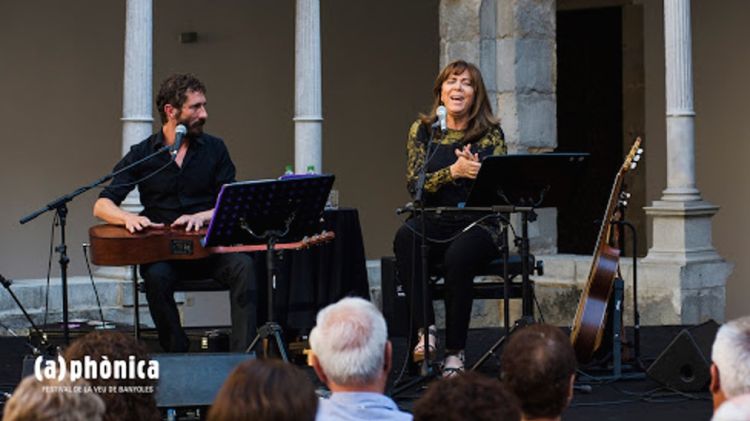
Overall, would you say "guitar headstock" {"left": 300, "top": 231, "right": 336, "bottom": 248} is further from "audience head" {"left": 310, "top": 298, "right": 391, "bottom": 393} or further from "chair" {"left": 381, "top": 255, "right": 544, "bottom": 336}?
"audience head" {"left": 310, "top": 298, "right": 391, "bottom": 393}

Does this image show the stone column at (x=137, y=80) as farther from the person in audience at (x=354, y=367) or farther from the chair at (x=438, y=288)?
the person in audience at (x=354, y=367)

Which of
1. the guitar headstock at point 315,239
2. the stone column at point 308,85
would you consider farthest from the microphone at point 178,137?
the stone column at point 308,85

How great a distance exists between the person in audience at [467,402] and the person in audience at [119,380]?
26.5 inches

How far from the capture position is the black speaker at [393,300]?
7029 mm

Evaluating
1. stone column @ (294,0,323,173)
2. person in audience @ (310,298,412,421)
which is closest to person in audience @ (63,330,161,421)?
person in audience @ (310,298,412,421)

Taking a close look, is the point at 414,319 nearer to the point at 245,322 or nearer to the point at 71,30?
the point at 245,322

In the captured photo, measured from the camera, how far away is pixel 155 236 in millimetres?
5844

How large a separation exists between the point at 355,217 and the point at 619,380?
58.0 inches

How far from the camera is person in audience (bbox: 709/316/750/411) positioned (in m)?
3.22

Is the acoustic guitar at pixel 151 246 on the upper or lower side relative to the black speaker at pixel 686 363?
upper

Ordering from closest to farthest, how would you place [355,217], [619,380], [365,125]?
[619,380]
[355,217]
[365,125]

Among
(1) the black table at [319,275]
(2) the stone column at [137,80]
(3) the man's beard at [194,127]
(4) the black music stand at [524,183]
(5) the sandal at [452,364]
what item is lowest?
(5) the sandal at [452,364]

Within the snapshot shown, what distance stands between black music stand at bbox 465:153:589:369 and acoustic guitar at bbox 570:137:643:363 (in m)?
0.25

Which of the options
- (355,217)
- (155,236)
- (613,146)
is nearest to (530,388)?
(155,236)
